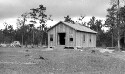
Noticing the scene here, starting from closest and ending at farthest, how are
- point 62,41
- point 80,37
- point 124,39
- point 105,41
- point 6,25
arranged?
point 80,37, point 62,41, point 124,39, point 105,41, point 6,25

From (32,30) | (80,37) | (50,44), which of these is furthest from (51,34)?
(32,30)

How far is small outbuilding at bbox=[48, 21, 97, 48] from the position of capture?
1796 inches

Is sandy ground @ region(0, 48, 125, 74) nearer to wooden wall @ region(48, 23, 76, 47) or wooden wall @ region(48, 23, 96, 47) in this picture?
wooden wall @ region(48, 23, 96, 47)

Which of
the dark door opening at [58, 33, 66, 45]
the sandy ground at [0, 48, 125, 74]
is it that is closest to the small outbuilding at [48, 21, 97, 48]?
the dark door opening at [58, 33, 66, 45]

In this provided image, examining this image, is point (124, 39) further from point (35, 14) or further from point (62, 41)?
point (35, 14)

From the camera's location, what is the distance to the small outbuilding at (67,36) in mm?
45625

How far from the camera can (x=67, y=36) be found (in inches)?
1813

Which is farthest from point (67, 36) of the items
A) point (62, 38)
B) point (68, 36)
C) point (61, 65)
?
point (61, 65)

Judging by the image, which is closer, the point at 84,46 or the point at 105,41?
the point at 84,46

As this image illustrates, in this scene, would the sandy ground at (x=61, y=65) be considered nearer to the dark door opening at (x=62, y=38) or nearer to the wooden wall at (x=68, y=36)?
the wooden wall at (x=68, y=36)

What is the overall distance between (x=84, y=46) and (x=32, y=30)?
175ft

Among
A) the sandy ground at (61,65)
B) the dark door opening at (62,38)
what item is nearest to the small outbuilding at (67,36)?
the dark door opening at (62,38)

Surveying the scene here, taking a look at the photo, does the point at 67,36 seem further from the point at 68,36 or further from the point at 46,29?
the point at 46,29

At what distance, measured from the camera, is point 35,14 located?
76375mm
